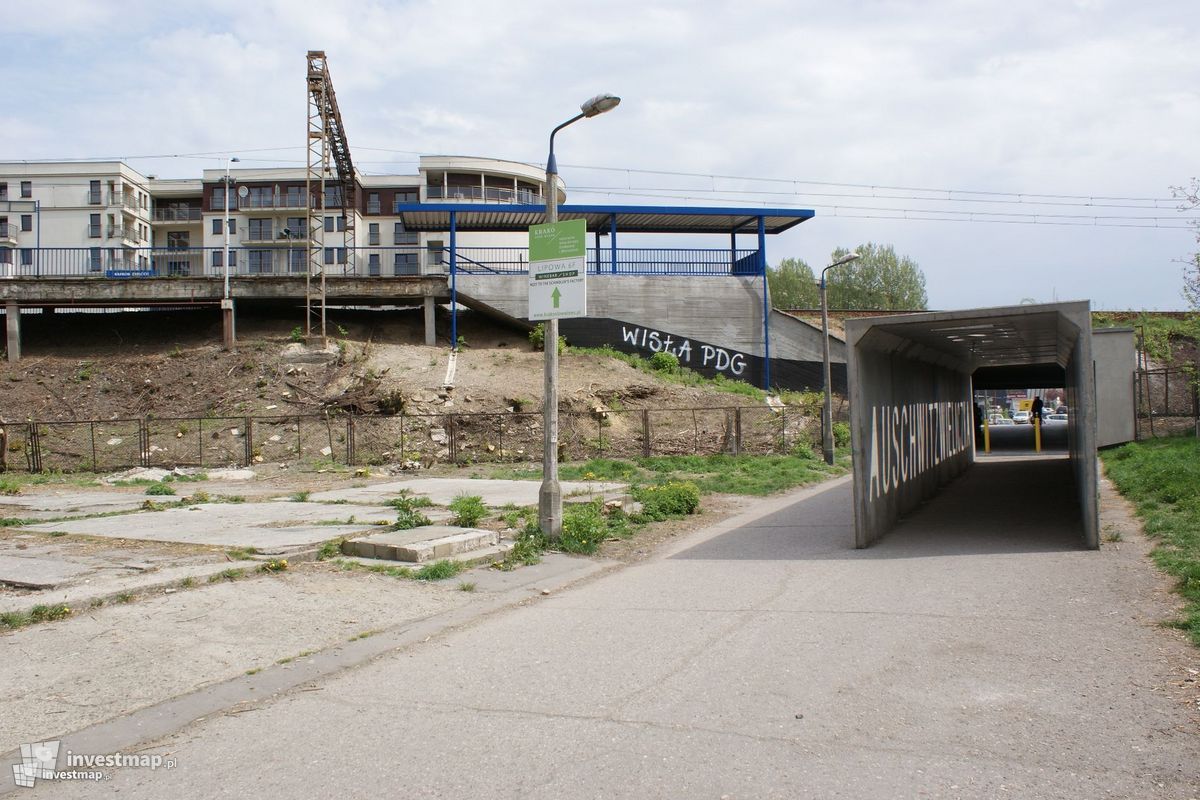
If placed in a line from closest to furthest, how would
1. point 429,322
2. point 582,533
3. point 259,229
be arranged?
point 582,533 < point 429,322 < point 259,229

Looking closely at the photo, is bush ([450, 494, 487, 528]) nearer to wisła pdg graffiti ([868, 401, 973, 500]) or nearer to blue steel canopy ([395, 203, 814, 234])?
wisła pdg graffiti ([868, 401, 973, 500])

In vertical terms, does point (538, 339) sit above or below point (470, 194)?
below

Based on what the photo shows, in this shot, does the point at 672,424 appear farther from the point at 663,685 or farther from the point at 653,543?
the point at 663,685

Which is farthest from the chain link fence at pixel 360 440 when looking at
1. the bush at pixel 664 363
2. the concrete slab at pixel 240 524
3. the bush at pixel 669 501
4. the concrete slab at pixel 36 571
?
the concrete slab at pixel 36 571

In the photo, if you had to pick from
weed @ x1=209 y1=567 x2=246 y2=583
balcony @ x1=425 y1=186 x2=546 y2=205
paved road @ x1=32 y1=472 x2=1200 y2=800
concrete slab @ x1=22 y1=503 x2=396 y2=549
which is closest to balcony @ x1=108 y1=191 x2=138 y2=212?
balcony @ x1=425 y1=186 x2=546 y2=205

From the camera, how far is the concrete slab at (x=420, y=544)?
10.8m

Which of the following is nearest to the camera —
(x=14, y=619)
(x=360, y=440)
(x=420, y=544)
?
(x=14, y=619)

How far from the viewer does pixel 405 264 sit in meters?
66.4

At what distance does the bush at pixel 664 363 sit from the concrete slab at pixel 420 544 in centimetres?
2490

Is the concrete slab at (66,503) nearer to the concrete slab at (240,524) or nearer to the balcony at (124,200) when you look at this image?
the concrete slab at (240,524)

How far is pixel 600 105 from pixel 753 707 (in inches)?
336

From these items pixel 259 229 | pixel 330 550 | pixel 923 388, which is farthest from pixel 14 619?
pixel 259 229

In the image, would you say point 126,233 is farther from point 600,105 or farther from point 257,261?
point 600,105

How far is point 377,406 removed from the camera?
30344 millimetres
